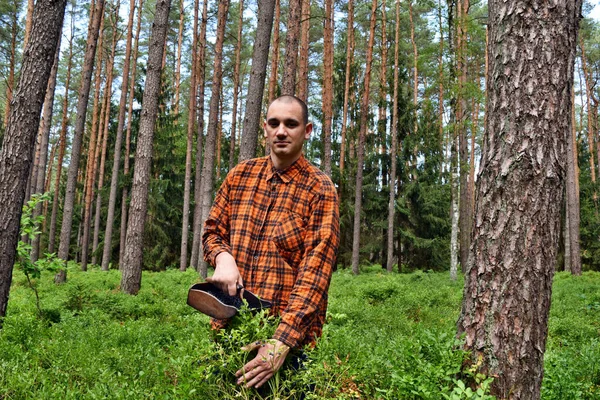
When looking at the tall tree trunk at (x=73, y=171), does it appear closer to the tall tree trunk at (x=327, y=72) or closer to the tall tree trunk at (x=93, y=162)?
the tall tree trunk at (x=93, y=162)

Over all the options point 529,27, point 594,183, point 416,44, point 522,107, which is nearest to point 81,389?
point 522,107

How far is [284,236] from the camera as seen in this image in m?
2.15

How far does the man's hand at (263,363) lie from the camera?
1.83m

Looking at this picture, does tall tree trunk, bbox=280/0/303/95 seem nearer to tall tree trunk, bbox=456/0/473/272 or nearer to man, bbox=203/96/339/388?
tall tree trunk, bbox=456/0/473/272

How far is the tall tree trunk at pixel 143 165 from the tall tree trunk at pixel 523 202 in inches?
316

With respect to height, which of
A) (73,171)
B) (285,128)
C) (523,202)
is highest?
(73,171)

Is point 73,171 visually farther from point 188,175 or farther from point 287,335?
point 287,335

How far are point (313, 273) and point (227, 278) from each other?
0.39m

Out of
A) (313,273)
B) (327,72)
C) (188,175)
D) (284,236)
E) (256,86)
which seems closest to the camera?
(313,273)

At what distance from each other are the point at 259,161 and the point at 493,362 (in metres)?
1.83

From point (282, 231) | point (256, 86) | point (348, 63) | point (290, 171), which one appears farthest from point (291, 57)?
point (348, 63)

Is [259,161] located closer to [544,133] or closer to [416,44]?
[544,133]

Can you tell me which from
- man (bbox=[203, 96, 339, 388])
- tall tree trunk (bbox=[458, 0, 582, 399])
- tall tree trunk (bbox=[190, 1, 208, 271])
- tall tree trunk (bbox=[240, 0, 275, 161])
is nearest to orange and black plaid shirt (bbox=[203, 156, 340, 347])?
man (bbox=[203, 96, 339, 388])

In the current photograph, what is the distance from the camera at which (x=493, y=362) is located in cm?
267
